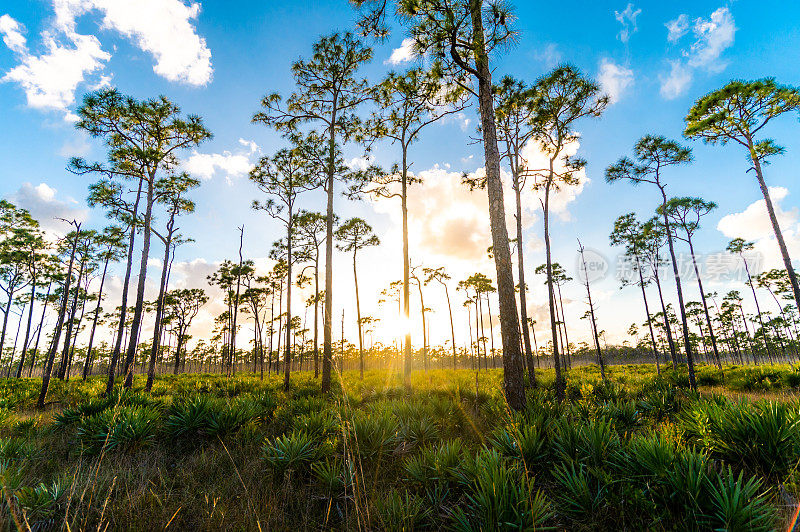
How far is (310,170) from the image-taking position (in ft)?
50.2

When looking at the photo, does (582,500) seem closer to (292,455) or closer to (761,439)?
(761,439)

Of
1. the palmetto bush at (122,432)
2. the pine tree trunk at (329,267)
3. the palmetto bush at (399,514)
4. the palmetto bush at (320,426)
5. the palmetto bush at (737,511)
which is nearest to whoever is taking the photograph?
the palmetto bush at (737,511)

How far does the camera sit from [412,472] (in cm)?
419

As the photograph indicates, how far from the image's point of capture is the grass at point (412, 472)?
2.91 m

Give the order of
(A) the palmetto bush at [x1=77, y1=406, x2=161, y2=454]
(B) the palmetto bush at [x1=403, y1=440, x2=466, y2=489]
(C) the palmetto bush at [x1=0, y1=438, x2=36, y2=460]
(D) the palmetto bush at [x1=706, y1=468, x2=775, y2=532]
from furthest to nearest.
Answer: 1. (A) the palmetto bush at [x1=77, y1=406, x2=161, y2=454]
2. (C) the palmetto bush at [x1=0, y1=438, x2=36, y2=460]
3. (B) the palmetto bush at [x1=403, y1=440, x2=466, y2=489]
4. (D) the palmetto bush at [x1=706, y1=468, x2=775, y2=532]

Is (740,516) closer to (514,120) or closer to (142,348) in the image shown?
(514,120)

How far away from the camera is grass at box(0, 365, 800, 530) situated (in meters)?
2.91

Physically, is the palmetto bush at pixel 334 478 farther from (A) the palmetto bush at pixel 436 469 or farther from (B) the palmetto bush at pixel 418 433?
(B) the palmetto bush at pixel 418 433

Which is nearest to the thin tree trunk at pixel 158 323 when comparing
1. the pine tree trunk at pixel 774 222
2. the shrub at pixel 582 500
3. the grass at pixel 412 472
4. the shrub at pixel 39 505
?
the grass at pixel 412 472

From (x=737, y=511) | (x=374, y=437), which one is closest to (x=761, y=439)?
(x=737, y=511)

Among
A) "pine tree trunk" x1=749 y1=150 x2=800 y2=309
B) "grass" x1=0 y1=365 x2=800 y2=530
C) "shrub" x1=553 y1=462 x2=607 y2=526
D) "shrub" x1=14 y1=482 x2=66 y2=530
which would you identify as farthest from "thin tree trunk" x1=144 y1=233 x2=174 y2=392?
"pine tree trunk" x1=749 y1=150 x2=800 y2=309

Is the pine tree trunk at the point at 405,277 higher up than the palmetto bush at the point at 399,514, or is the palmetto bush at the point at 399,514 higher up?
the pine tree trunk at the point at 405,277

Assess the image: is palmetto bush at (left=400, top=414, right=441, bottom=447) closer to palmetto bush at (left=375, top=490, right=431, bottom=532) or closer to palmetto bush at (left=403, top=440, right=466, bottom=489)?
palmetto bush at (left=403, top=440, right=466, bottom=489)

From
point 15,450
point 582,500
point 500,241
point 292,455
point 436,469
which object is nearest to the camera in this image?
point 582,500
